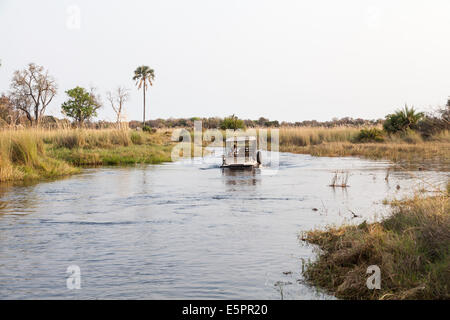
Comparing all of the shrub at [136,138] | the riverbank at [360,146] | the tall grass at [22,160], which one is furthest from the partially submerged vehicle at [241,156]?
the shrub at [136,138]

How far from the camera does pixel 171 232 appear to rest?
1144 cm

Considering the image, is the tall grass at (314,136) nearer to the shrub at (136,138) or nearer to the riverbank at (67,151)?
the riverbank at (67,151)

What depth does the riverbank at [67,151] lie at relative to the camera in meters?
21.9

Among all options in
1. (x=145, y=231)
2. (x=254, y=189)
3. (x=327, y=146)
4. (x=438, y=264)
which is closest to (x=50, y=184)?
(x=254, y=189)

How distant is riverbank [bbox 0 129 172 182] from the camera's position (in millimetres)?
21922

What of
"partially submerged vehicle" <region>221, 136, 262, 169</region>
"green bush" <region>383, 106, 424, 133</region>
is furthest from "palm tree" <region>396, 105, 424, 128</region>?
"partially submerged vehicle" <region>221, 136, 262, 169</region>

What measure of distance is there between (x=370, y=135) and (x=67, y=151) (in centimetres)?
2703

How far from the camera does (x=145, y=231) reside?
1159cm

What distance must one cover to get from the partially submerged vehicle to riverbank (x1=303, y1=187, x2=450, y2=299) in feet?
61.1

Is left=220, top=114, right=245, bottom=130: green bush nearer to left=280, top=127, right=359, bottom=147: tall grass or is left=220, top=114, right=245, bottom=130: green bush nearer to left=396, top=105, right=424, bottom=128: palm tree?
left=280, top=127, right=359, bottom=147: tall grass

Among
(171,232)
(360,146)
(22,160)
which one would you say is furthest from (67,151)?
(360,146)

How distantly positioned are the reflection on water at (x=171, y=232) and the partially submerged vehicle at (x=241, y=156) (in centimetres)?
574

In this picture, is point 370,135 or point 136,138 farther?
point 370,135

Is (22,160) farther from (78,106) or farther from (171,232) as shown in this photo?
(78,106)
